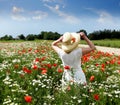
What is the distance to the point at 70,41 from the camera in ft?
24.0

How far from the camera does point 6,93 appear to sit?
22.5 ft

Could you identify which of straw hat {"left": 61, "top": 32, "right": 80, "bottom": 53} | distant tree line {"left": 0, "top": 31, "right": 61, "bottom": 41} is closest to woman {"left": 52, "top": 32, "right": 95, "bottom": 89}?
straw hat {"left": 61, "top": 32, "right": 80, "bottom": 53}

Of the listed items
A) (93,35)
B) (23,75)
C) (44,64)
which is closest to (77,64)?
(23,75)

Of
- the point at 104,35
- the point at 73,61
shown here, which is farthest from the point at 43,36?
the point at 73,61

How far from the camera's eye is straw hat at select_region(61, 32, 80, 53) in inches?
286

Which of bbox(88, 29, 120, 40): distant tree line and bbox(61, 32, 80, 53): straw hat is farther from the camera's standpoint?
bbox(88, 29, 120, 40): distant tree line

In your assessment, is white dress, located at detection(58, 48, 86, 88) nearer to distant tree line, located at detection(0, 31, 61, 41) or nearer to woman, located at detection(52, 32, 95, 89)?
woman, located at detection(52, 32, 95, 89)

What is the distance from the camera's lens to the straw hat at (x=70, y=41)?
286 inches

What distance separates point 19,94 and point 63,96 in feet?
2.32

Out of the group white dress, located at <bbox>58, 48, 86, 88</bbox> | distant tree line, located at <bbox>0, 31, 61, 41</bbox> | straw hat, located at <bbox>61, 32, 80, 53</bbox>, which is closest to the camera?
straw hat, located at <bbox>61, 32, 80, 53</bbox>

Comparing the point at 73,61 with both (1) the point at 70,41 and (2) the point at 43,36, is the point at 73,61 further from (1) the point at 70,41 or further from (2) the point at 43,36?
(2) the point at 43,36

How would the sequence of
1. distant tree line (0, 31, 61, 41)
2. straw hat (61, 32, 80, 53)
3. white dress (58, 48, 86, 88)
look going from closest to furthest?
straw hat (61, 32, 80, 53), white dress (58, 48, 86, 88), distant tree line (0, 31, 61, 41)

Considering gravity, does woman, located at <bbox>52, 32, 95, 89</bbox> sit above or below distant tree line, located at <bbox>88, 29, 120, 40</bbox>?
above

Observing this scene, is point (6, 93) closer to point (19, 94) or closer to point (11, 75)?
point (19, 94)
